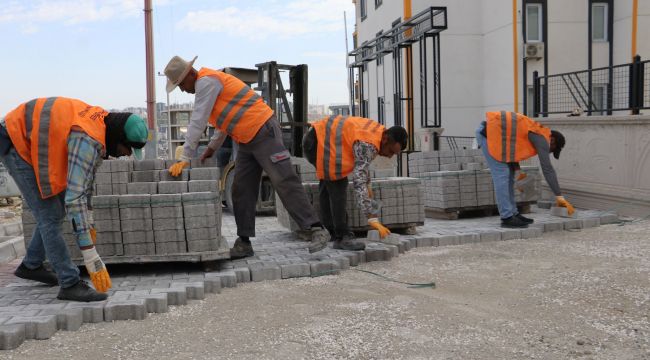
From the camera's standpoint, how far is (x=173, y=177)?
5395 mm

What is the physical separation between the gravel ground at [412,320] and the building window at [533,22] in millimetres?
10720

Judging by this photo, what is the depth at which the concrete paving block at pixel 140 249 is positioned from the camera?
499cm

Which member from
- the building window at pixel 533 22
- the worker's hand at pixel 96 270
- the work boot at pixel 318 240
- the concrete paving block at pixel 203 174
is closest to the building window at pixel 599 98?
the building window at pixel 533 22

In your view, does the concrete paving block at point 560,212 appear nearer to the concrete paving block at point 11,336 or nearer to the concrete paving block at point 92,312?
the concrete paving block at point 92,312

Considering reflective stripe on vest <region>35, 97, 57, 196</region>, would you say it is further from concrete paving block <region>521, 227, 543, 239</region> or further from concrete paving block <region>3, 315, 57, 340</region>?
concrete paving block <region>521, 227, 543, 239</region>

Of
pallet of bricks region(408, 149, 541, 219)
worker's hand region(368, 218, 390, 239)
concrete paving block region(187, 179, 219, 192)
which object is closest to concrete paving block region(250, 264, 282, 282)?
concrete paving block region(187, 179, 219, 192)

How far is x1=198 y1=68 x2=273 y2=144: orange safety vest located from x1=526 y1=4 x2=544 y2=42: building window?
Result: 11.6m

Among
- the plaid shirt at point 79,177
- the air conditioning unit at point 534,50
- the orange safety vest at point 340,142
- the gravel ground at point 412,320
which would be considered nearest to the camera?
the gravel ground at point 412,320

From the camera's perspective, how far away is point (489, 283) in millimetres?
4957

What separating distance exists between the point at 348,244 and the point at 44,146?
3.02 metres

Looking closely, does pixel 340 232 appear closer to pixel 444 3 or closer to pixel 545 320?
pixel 545 320

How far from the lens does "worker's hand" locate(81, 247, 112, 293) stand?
3.99 metres

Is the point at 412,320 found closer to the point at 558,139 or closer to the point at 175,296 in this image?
the point at 175,296

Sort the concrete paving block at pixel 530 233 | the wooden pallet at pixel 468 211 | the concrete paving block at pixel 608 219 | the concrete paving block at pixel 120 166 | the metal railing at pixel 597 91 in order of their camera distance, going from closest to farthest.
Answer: the concrete paving block at pixel 120 166, the concrete paving block at pixel 530 233, the concrete paving block at pixel 608 219, the wooden pallet at pixel 468 211, the metal railing at pixel 597 91
